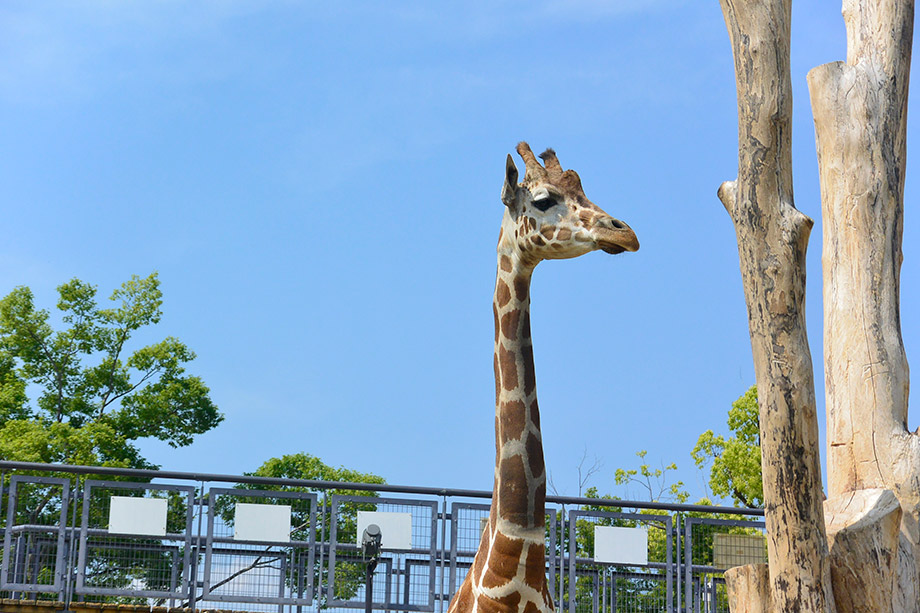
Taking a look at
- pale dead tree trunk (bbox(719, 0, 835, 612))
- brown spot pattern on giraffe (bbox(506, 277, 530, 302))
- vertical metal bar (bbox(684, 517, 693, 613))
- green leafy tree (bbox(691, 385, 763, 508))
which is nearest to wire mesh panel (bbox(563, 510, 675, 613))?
vertical metal bar (bbox(684, 517, 693, 613))

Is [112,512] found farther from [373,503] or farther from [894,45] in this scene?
[894,45]

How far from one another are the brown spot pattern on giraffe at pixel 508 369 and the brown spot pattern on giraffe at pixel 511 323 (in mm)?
85

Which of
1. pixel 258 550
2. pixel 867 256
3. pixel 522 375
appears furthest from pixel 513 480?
pixel 258 550

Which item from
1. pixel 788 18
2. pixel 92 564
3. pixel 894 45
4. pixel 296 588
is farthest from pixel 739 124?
pixel 92 564

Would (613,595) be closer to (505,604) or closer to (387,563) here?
(387,563)

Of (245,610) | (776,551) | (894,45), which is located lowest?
(245,610)

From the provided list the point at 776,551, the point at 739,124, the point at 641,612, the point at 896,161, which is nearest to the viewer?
the point at 776,551

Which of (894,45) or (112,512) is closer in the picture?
(894,45)

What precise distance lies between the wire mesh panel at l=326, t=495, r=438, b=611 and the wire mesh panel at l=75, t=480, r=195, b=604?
4.53 ft

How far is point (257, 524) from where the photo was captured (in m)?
10.1

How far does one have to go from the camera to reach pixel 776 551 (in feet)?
17.3

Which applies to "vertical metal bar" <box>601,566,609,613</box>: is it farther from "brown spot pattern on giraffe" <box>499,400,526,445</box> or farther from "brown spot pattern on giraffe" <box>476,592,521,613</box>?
"brown spot pattern on giraffe" <box>476,592,521,613</box>

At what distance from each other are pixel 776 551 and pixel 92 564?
282 inches

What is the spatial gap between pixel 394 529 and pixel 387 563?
323mm
